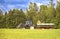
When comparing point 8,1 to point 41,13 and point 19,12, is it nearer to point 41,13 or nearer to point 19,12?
point 19,12

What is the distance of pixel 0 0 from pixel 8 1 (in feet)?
0.34

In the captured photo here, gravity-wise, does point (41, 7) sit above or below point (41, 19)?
above

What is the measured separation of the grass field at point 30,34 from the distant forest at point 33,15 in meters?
0.08

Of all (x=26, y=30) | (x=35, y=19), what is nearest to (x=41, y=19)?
(x=35, y=19)

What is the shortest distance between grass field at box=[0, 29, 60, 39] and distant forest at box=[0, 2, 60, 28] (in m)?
0.08

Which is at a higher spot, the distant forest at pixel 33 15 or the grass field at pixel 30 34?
the distant forest at pixel 33 15

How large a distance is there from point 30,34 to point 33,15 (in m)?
0.25

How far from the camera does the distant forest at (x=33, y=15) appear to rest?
197 centimetres

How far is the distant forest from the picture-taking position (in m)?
1.97

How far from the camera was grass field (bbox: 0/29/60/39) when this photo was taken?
1940 millimetres

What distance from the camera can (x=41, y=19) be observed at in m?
1.99

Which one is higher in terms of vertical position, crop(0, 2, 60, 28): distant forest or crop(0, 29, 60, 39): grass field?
crop(0, 2, 60, 28): distant forest

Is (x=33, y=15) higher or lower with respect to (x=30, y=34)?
higher

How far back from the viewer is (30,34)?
1952 millimetres
